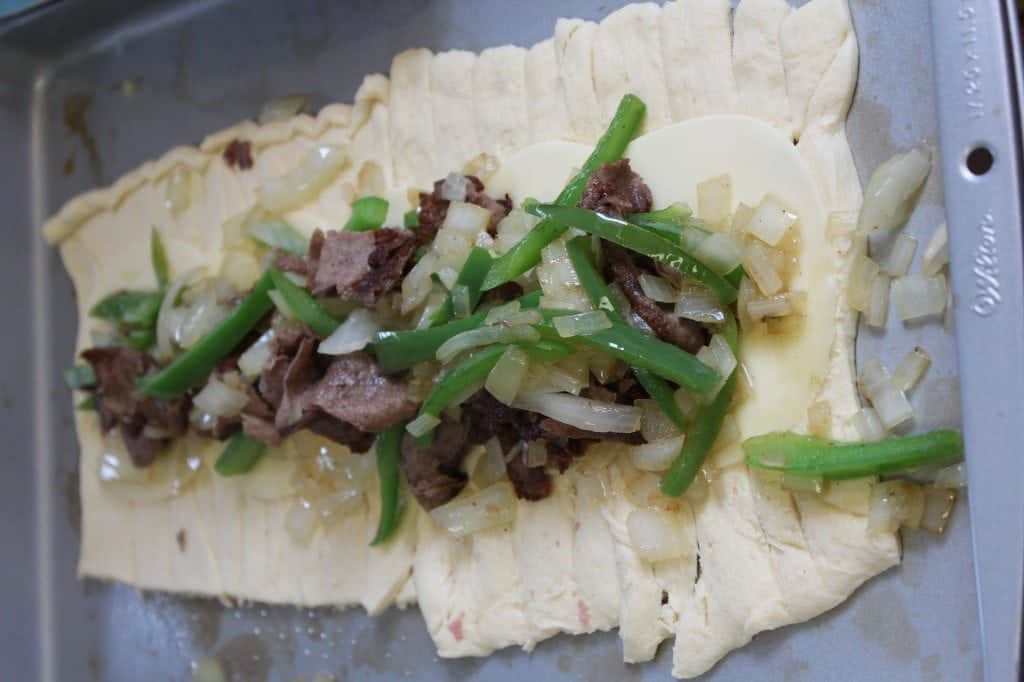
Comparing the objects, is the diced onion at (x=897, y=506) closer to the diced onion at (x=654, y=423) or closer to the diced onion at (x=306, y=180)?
the diced onion at (x=654, y=423)

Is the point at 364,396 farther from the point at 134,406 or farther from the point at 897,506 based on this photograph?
the point at 897,506

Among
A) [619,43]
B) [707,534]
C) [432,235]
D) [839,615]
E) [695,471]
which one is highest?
[619,43]

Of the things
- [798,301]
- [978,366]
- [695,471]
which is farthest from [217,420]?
[978,366]

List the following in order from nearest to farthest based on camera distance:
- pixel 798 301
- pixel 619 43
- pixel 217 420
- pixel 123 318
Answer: pixel 798 301 → pixel 619 43 → pixel 217 420 → pixel 123 318

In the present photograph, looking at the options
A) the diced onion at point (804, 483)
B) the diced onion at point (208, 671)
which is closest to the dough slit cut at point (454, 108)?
the diced onion at point (804, 483)

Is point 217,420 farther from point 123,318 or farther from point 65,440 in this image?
point 65,440

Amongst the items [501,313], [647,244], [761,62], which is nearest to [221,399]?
[501,313]

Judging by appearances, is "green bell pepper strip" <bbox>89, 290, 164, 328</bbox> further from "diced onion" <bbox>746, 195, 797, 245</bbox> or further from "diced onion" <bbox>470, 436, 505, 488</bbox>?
"diced onion" <bbox>746, 195, 797, 245</bbox>
